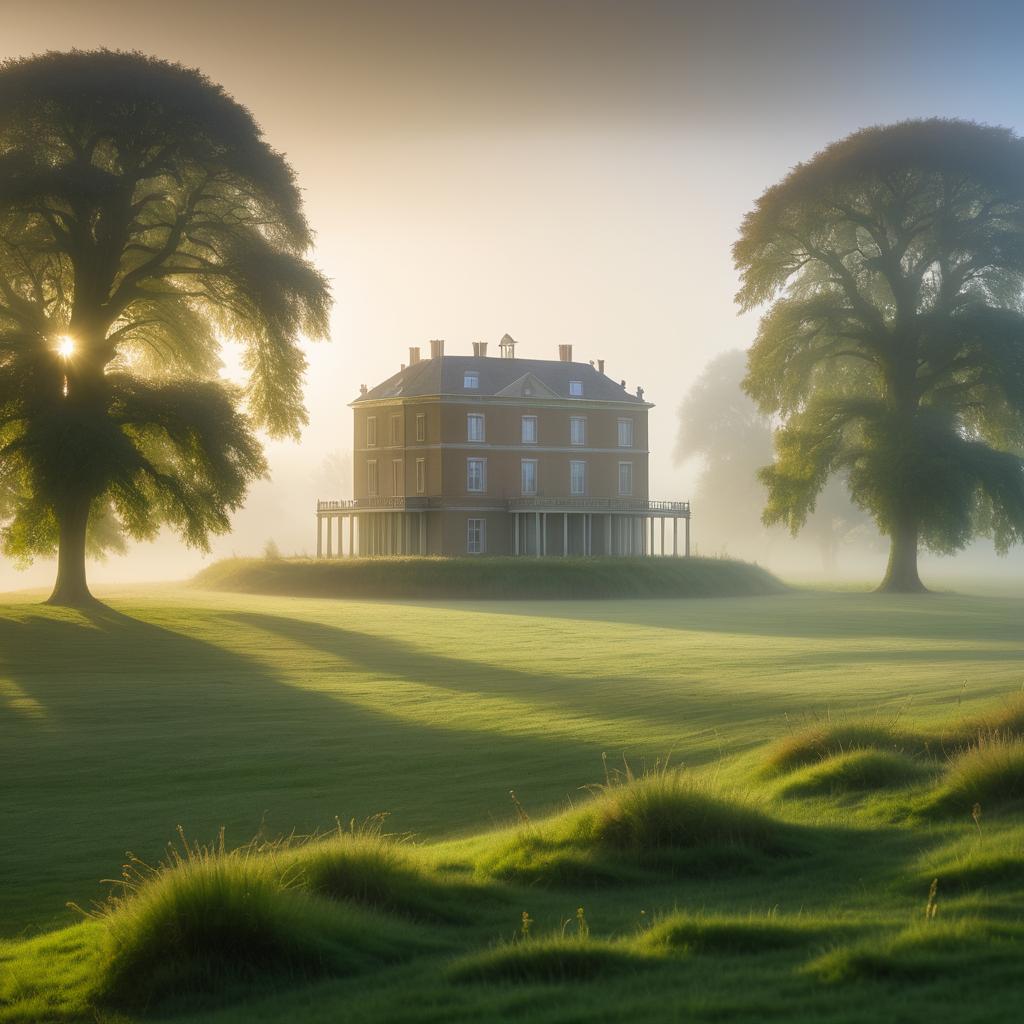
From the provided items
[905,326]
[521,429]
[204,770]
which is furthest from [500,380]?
[204,770]

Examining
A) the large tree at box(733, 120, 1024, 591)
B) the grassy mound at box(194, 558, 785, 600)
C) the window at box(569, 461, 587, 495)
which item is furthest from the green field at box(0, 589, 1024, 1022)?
the window at box(569, 461, 587, 495)

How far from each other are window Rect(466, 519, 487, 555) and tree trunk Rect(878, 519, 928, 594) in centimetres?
2014

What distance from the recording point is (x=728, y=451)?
103m

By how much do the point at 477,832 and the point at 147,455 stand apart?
2914 centimetres

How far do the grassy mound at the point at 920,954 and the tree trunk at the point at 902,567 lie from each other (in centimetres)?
4877

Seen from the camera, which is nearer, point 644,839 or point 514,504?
point 644,839

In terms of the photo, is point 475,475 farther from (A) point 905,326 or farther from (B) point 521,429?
(A) point 905,326

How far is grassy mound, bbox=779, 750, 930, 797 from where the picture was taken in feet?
39.6

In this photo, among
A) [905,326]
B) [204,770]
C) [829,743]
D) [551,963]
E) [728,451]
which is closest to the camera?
[551,963]

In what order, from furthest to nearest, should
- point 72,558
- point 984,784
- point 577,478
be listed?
1. point 577,478
2. point 72,558
3. point 984,784

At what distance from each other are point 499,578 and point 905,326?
1971 cm

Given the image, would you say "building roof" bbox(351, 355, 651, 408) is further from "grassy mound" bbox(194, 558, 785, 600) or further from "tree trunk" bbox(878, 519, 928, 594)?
"tree trunk" bbox(878, 519, 928, 594)

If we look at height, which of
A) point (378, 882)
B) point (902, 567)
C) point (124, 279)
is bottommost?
point (378, 882)

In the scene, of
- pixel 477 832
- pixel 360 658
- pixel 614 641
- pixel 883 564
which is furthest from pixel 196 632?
pixel 883 564
